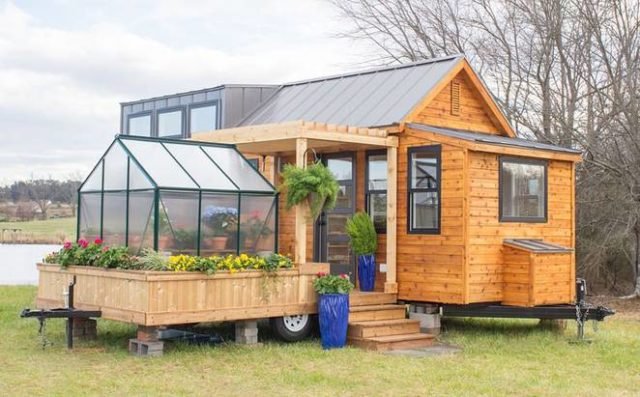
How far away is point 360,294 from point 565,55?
1144 centimetres

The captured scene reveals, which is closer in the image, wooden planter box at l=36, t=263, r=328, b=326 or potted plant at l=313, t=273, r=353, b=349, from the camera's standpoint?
wooden planter box at l=36, t=263, r=328, b=326

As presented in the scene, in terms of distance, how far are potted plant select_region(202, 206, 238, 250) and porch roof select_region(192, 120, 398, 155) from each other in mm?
1445

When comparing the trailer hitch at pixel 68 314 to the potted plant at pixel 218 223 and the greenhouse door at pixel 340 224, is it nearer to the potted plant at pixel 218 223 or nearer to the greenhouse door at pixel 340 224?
the potted plant at pixel 218 223

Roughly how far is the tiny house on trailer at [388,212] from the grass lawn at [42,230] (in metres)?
22.3

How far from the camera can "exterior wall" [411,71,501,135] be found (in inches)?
578

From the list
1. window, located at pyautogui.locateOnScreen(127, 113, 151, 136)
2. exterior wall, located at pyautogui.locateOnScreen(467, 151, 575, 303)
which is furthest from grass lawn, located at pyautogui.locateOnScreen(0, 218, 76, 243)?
exterior wall, located at pyautogui.locateOnScreen(467, 151, 575, 303)

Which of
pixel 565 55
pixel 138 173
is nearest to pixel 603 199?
pixel 565 55

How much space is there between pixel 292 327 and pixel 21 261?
1026 inches

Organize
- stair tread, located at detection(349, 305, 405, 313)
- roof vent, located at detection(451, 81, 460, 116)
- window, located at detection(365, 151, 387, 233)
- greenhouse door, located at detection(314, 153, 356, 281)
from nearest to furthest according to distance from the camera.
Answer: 1. stair tread, located at detection(349, 305, 405, 313)
2. window, located at detection(365, 151, 387, 233)
3. greenhouse door, located at detection(314, 153, 356, 281)
4. roof vent, located at detection(451, 81, 460, 116)

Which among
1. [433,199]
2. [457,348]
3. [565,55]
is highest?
[565,55]

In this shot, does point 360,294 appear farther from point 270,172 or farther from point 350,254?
point 270,172

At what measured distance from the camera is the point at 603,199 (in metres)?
20.6

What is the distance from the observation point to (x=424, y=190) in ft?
44.2

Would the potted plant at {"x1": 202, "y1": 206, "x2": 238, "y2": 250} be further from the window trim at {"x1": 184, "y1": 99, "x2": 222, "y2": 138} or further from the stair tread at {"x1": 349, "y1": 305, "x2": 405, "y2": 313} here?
the window trim at {"x1": 184, "y1": 99, "x2": 222, "y2": 138}
